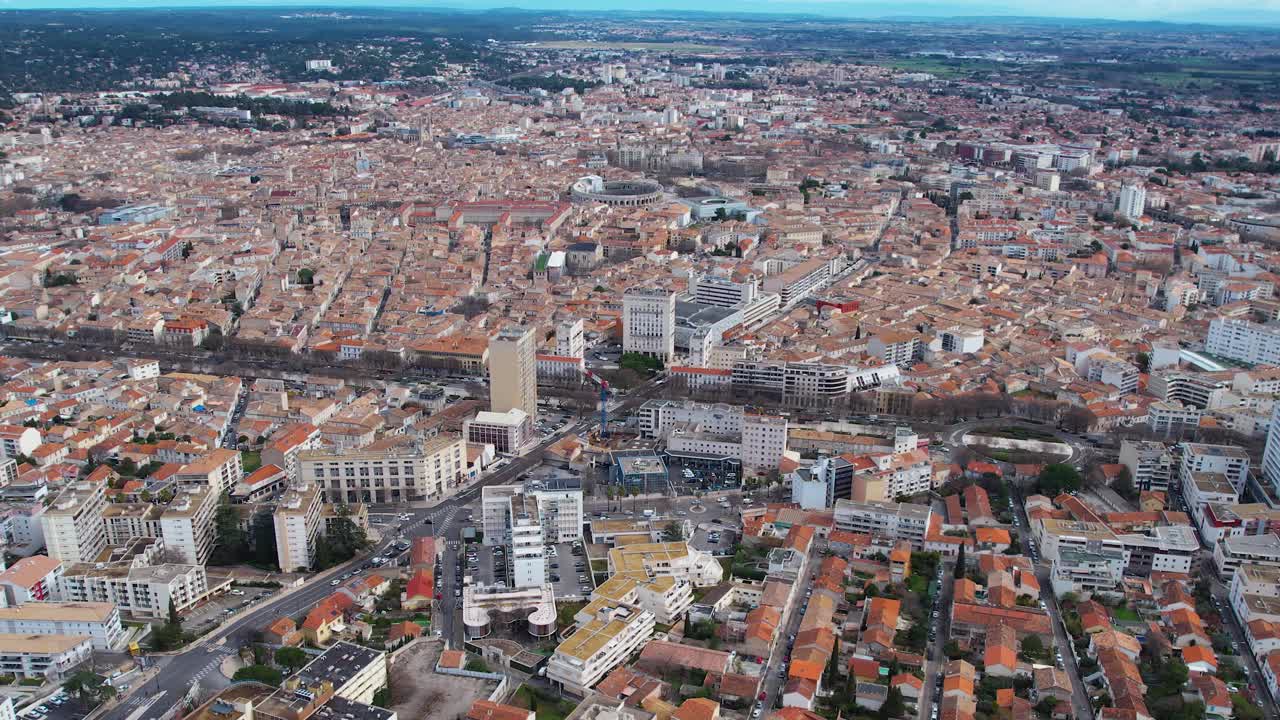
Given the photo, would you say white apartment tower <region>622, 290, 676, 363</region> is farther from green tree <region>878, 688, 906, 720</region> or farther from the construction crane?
green tree <region>878, 688, 906, 720</region>

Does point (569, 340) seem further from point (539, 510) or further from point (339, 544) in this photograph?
point (339, 544)

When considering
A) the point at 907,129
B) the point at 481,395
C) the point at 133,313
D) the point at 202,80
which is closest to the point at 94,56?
the point at 202,80

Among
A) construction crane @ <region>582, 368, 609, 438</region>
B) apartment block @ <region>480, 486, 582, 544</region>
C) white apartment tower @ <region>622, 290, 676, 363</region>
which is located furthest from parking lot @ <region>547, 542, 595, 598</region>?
white apartment tower @ <region>622, 290, 676, 363</region>

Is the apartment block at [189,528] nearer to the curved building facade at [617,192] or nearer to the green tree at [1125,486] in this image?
the green tree at [1125,486]

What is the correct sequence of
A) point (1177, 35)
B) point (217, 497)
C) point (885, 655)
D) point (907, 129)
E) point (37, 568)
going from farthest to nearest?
point (1177, 35), point (907, 129), point (217, 497), point (37, 568), point (885, 655)

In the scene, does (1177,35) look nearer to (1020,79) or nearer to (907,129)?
(1020,79)

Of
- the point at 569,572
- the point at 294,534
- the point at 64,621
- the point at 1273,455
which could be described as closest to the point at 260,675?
the point at 64,621

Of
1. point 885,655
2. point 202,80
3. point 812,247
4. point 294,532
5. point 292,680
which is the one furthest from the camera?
point 202,80
